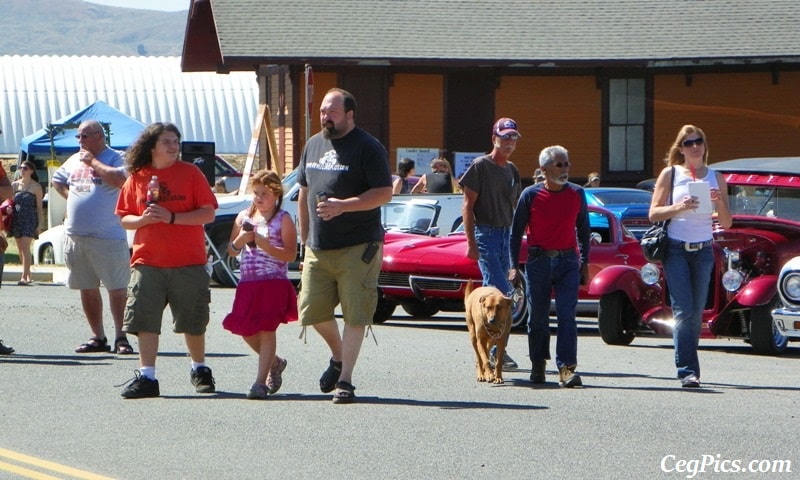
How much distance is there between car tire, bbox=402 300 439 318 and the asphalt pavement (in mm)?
3585

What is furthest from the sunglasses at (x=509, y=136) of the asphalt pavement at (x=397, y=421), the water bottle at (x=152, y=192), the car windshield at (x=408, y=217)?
the car windshield at (x=408, y=217)

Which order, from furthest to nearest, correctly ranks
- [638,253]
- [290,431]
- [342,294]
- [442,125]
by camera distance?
[442,125] < [638,253] < [342,294] < [290,431]

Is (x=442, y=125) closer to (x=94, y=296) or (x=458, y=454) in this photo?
(x=94, y=296)

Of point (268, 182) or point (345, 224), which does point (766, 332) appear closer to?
point (345, 224)

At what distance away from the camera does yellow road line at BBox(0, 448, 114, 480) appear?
7.04 meters

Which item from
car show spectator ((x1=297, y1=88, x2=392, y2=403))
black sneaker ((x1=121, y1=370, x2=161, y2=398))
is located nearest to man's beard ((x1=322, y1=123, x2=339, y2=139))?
car show spectator ((x1=297, y1=88, x2=392, y2=403))

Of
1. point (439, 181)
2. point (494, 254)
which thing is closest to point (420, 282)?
point (494, 254)

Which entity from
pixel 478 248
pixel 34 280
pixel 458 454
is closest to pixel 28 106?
pixel 34 280

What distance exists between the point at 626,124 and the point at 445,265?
50.3 ft

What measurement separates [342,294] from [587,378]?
246 centimetres

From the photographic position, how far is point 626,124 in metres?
29.5

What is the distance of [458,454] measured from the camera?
758 centimetres

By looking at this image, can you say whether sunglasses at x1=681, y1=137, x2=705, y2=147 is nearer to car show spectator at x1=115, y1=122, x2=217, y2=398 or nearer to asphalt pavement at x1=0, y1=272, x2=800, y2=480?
asphalt pavement at x1=0, y1=272, x2=800, y2=480

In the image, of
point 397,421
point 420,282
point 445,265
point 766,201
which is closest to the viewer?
point 397,421
